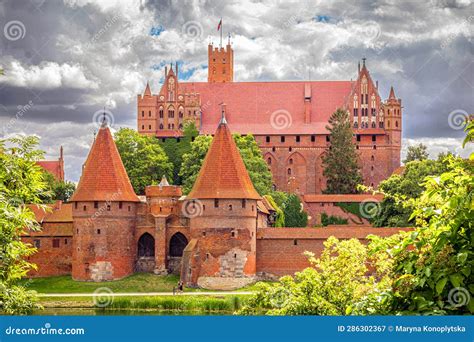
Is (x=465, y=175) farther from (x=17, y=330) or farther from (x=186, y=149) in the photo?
(x=186, y=149)

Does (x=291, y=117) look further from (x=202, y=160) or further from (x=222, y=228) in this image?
(x=222, y=228)

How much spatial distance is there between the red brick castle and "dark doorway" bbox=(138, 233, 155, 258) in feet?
87.6

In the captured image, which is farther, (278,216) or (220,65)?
(220,65)

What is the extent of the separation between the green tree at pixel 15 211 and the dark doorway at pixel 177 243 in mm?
27272

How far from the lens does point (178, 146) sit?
211 feet

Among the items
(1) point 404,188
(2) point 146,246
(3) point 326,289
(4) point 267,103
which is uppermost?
(4) point 267,103

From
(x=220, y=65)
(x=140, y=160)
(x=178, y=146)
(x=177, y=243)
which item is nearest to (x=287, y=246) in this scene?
(x=177, y=243)

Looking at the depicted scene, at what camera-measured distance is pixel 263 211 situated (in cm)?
4356

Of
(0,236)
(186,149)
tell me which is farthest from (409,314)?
(186,149)

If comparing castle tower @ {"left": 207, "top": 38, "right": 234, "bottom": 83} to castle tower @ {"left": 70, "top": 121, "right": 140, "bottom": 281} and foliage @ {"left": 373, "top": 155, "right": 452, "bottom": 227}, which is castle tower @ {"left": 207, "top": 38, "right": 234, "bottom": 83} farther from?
castle tower @ {"left": 70, "top": 121, "right": 140, "bottom": 281}

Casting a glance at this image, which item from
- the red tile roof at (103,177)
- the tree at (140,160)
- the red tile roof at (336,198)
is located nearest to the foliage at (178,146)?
the tree at (140,160)

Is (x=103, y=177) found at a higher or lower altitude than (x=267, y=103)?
lower

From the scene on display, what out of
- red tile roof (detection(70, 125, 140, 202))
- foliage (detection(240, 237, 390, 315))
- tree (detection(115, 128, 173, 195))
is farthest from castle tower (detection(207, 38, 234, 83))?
foliage (detection(240, 237, 390, 315))

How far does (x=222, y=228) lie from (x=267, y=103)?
1379 inches
